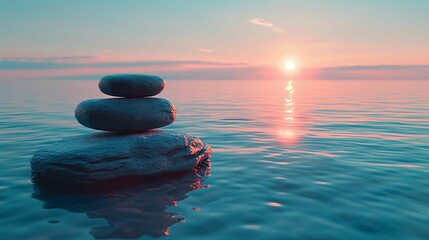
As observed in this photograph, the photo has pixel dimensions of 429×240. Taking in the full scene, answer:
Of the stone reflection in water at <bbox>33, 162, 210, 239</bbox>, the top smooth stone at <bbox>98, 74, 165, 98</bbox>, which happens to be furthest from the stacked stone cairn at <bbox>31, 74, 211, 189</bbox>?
the stone reflection in water at <bbox>33, 162, 210, 239</bbox>

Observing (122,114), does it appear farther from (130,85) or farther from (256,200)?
(256,200)

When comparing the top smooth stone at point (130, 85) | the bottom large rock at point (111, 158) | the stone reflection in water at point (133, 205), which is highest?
the top smooth stone at point (130, 85)

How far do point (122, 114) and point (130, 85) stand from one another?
82cm

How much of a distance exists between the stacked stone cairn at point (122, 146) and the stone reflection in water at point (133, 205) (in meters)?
0.42

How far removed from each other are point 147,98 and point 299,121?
1154 centimetres

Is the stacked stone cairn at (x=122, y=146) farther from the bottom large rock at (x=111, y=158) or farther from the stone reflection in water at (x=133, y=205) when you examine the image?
the stone reflection in water at (x=133, y=205)

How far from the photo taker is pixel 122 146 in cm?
779

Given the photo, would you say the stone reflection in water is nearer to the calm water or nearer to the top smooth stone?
the calm water

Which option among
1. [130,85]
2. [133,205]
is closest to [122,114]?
[130,85]

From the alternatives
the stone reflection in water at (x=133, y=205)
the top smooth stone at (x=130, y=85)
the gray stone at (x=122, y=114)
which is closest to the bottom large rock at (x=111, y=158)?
the gray stone at (x=122, y=114)

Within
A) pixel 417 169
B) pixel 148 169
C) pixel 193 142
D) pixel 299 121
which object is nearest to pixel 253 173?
pixel 193 142

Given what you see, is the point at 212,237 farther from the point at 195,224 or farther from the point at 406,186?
the point at 406,186

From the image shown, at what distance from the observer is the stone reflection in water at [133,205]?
5.13 metres

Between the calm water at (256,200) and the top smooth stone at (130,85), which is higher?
the top smooth stone at (130,85)
